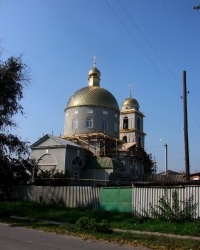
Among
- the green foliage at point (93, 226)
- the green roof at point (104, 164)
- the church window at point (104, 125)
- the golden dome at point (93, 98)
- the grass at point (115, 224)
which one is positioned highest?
the golden dome at point (93, 98)

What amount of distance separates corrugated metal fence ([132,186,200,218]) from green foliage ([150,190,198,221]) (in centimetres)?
16

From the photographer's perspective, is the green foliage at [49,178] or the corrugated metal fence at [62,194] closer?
the corrugated metal fence at [62,194]

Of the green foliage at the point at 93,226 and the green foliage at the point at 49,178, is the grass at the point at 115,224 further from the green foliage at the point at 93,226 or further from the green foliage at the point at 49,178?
the green foliage at the point at 49,178

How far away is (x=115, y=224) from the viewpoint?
59.1 ft

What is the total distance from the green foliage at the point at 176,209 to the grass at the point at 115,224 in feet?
2.02

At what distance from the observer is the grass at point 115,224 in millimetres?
12289

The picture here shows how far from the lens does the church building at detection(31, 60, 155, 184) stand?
4259 cm

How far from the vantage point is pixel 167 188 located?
63.4 ft

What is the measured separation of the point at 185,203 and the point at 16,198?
17.7 meters

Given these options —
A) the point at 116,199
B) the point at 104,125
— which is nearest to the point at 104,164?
the point at 104,125

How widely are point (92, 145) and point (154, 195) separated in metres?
29.7

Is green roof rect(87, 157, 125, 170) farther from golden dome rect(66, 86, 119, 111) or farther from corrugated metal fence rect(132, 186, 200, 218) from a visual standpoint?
corrugated metal fence rect(132, 186, 200, 218)

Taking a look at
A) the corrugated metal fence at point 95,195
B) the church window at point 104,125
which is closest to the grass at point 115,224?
the corrugated metal fence at point 95,195

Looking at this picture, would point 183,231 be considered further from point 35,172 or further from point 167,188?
point 35,172
